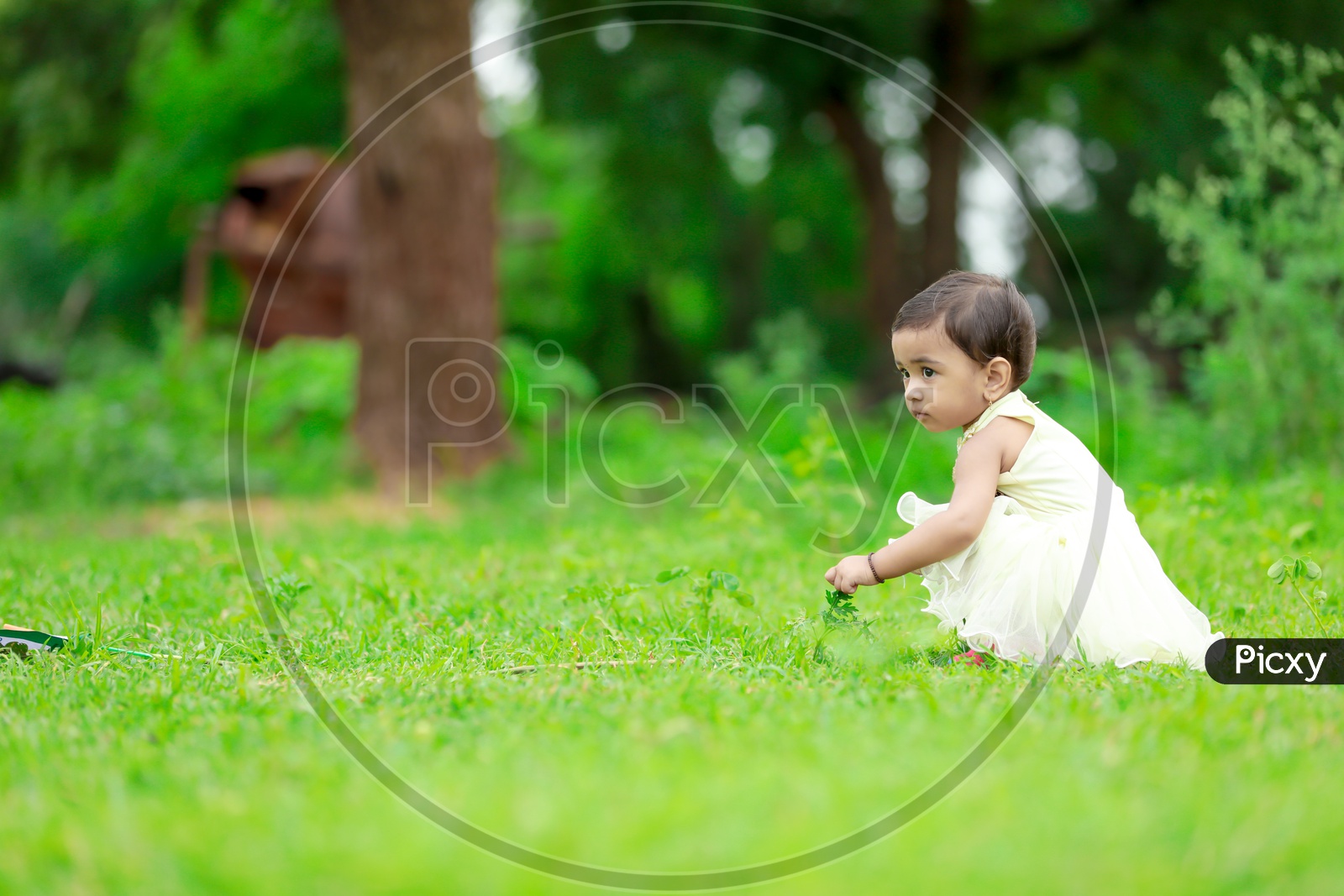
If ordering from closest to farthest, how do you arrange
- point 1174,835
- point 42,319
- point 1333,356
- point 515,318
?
1. point 1174,835
2. point 1333,356
3. point 515,318
4. point 42,319

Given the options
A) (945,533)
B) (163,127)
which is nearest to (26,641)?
(945,533)

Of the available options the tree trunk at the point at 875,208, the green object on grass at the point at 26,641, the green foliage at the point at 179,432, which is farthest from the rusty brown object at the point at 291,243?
the green object on grass at the point at 26,641

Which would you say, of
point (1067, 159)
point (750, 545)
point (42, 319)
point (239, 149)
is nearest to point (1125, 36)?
point (1067, 159)

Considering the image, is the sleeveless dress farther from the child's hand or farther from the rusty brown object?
the rusty brown object

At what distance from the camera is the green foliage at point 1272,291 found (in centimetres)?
455

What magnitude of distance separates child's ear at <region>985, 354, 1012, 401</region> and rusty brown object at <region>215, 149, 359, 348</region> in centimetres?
1058

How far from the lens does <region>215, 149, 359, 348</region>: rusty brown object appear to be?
12156mm

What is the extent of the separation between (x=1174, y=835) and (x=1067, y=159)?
45.7ft

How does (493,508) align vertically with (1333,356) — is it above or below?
below

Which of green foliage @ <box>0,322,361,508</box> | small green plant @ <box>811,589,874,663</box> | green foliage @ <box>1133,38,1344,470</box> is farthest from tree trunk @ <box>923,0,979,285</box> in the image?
small green plant @ <box>811,589,874,663</box>

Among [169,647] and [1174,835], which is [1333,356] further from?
[169,647]

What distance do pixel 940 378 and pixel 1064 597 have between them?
53cm

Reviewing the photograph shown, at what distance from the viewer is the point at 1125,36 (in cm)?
966

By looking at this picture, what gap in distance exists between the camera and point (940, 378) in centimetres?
240
